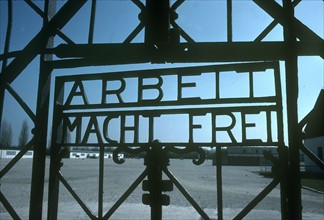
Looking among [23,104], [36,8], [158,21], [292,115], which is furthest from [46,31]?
[292,115]

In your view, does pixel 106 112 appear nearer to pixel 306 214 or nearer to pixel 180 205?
pixel 180 205

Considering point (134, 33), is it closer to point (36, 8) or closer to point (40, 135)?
point (36, 8)

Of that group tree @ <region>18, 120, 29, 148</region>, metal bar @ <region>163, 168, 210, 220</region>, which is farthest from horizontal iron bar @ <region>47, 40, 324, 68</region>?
tree @ <region>18, 120, 29, 148</region>

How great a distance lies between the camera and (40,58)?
3084 millimetres

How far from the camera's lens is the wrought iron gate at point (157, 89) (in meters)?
2.59

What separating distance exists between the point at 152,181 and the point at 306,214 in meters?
7.30

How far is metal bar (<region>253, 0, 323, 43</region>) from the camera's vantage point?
2.59 m

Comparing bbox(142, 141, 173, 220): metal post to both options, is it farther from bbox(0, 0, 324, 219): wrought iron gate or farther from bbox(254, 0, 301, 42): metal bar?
bbox(254, 0, 301, 42): metal bar

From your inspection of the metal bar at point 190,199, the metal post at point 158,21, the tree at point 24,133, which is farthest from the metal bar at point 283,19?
the tree at point 24,133

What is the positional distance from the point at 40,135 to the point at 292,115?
249 centimetres

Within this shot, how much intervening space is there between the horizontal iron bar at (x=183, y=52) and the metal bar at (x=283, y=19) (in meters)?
0.13

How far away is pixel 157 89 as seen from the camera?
9.82 ft

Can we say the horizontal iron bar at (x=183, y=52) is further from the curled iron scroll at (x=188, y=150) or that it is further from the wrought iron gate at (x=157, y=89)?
the curled iron scroll at (x=188, y=150)

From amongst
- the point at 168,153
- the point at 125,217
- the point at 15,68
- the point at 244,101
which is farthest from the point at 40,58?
the point at 125,217
